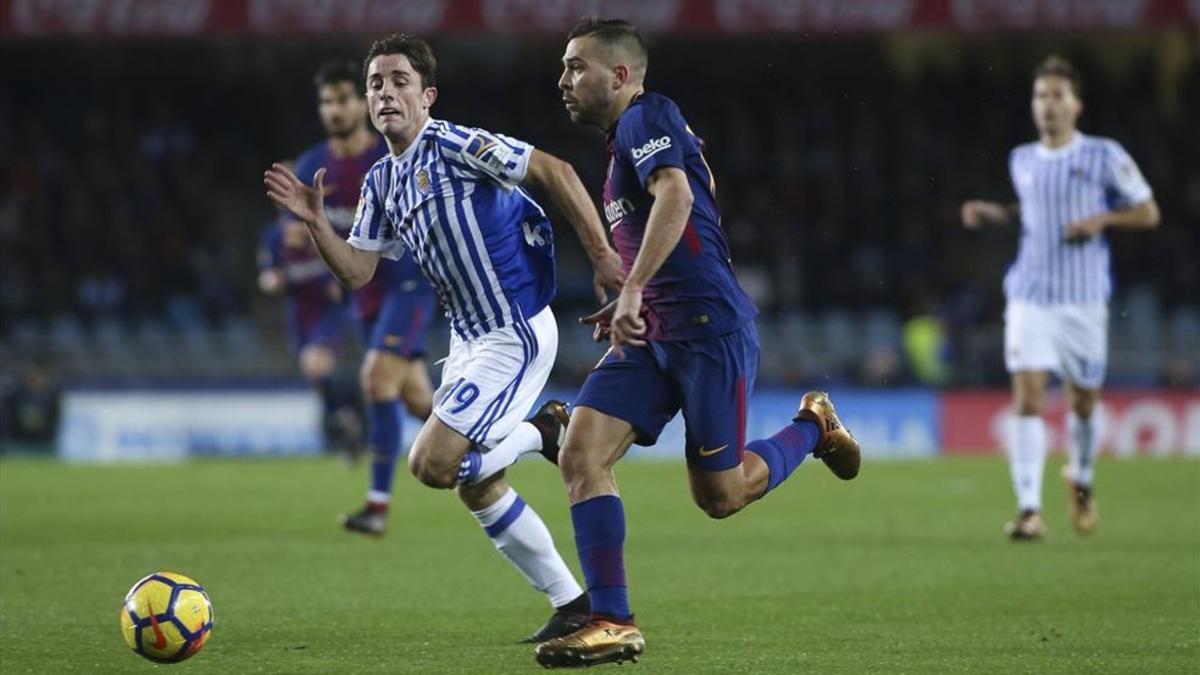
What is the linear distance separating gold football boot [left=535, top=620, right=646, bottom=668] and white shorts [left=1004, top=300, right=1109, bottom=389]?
5.28 m

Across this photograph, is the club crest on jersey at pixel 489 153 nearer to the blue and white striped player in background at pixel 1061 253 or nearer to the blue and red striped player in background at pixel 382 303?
the blue and red striped player in background at pixel 382 303

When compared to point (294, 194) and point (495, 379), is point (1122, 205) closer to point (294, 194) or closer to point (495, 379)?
point (495, 379)

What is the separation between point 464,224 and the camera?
21.1ft

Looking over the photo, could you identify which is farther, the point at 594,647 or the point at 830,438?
the point at 830,438

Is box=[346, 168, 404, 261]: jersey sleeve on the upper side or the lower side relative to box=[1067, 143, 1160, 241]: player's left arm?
lower

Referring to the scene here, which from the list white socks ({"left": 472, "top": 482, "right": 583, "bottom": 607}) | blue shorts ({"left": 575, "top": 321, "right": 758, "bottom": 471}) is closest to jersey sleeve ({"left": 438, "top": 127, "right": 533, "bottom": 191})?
blue shorts ({"left": 575, "top": 321, "right": 758, "bottom": 471})

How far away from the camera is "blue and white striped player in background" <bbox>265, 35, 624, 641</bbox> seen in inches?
251

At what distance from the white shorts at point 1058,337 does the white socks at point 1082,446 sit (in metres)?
0.35

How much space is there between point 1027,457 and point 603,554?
5.02 metres

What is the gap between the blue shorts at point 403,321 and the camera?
1042 cm

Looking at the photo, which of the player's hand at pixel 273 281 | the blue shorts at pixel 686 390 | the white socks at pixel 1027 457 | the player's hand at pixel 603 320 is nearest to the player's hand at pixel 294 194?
the player's hand at pixel 603 320

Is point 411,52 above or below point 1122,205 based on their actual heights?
below

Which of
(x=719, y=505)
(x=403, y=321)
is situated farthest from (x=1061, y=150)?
(x=719, y=505)

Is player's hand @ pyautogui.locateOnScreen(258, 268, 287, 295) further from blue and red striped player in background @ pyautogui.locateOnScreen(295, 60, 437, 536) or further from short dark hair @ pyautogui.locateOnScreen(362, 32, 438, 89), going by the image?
short dark hair @ pyautogui.locateOnScreen(362, 32, 438, 89)
